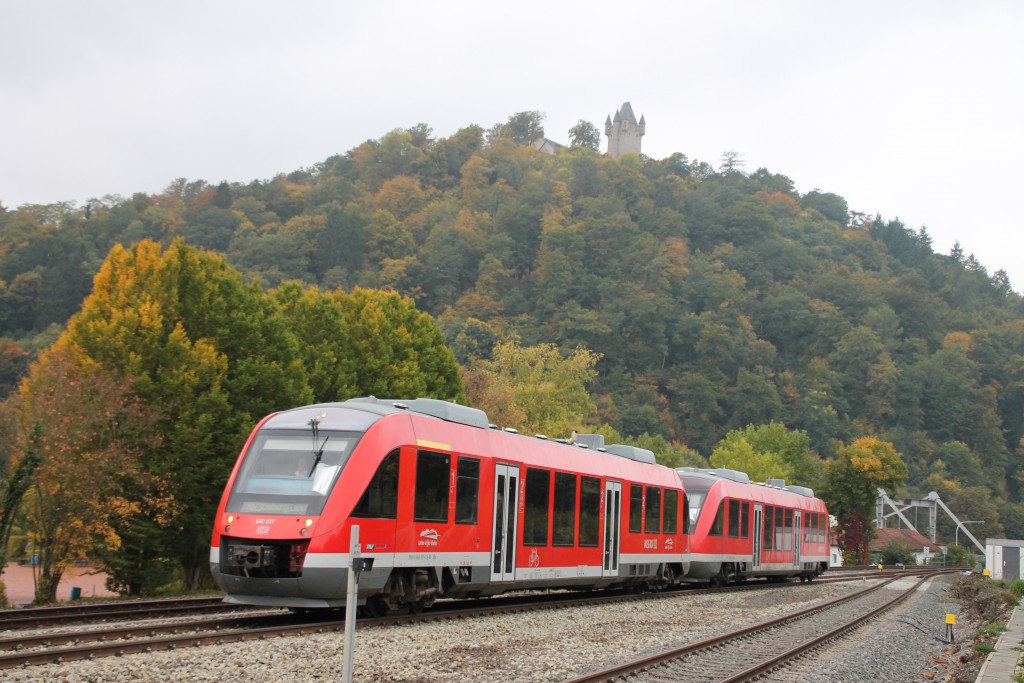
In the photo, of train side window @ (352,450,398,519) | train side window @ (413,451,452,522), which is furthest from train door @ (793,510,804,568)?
train side window @ (352,450,398,519)

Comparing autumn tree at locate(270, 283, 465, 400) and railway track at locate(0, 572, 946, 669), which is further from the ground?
autumn tree at locate(270, 283, 465, 400)

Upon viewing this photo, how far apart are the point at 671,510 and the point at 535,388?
49.0 m

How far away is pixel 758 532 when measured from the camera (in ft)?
108

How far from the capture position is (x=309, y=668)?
11.3 meters

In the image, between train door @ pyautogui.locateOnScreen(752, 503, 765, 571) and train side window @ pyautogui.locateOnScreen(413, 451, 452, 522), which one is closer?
train side window @ pyautogui.locateOnScreen(413, 451, 452, 522)

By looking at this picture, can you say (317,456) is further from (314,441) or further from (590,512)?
(590,512)

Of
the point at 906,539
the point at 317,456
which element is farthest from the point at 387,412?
the point at 906,539

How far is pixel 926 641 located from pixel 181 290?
21860mm

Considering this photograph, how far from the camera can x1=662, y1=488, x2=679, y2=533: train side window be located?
2673 cm

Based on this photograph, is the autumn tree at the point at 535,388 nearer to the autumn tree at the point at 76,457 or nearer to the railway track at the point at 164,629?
the autumn tree at the point at 76,457

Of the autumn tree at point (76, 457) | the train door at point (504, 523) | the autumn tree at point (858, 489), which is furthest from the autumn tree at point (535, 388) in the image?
the train door at point (504, 523)

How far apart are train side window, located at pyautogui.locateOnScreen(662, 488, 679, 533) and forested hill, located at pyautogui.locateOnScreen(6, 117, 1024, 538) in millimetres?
74196

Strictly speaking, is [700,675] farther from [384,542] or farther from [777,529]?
[777,529]

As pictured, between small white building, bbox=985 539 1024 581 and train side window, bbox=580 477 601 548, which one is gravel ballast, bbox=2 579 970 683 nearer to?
train side window, bbox=580 477 601 548
